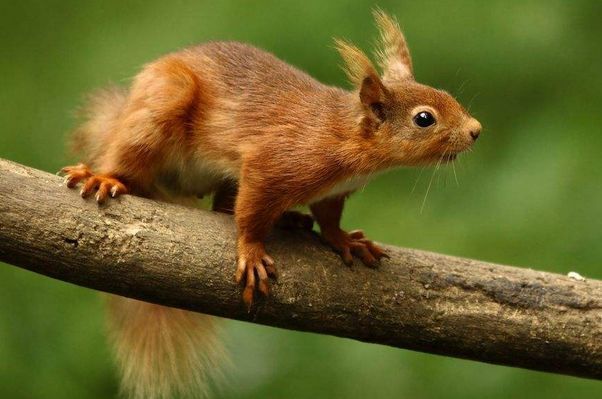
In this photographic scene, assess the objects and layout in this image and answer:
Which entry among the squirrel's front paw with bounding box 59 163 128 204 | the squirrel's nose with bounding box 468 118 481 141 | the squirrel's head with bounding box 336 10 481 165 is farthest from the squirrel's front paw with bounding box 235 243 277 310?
the squirrel's nose with bounding box 468 118 481 141

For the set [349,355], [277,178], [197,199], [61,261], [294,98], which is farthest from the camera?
[349,355]

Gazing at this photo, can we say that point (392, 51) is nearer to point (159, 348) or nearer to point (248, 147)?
point (248, 147)

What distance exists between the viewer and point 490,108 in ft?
20.1

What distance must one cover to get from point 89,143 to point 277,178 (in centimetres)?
123

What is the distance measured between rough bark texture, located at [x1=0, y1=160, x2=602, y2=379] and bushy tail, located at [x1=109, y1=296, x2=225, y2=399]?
2.31 feet

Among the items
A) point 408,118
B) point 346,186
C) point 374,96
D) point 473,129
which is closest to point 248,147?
point 346,186

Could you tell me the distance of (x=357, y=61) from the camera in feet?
13.2

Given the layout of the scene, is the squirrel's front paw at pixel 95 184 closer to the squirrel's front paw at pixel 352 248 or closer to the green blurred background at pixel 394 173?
the squirrel's front paw at pixel 352 248

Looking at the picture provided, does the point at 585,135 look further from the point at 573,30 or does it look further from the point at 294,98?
the point at 294,98

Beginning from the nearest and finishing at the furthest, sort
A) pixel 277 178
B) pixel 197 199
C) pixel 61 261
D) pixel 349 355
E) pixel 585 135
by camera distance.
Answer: pixel 61 261, pixel 277 178, pixel 197 199, pixel 349 355, pixel 585 135

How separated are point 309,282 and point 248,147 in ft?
1.93

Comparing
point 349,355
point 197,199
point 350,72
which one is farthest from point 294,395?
point 350,72

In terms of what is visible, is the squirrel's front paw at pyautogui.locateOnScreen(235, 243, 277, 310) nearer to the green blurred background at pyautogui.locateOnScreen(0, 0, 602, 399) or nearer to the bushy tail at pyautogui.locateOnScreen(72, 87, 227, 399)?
the bushy tail at pyautogui.locateOnScreen(72, 87, 227, 399)

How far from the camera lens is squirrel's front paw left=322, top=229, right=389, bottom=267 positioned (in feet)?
13.8
